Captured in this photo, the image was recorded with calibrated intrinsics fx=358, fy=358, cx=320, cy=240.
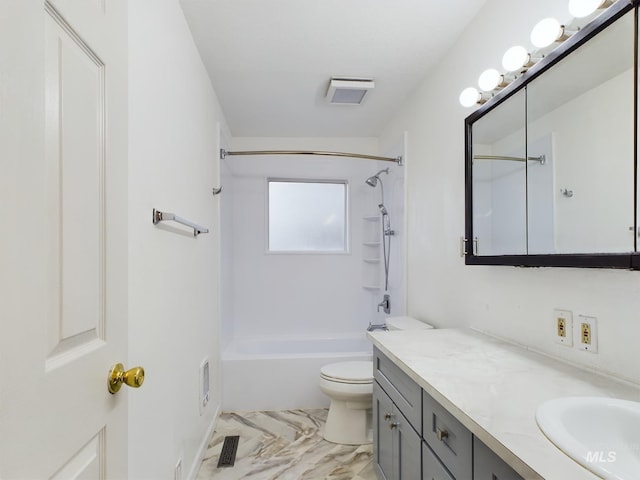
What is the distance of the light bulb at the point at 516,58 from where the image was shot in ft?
4.42

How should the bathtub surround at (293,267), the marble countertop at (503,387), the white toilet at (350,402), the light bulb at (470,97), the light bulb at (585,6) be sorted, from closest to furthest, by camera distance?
the marble countertop at (503,387)
the light bulb at (585,6)
the light bulb at (470,97)
the white toilet at (350,402)
the bathtub surround at (293,267)

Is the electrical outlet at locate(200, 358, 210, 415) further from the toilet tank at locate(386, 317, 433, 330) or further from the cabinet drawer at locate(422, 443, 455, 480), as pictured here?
the cabinet drawer at locate(422, 443, 455, 480)

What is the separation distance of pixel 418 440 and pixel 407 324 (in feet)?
3.58

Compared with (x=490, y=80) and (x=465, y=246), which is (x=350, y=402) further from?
(x=490, y=80)

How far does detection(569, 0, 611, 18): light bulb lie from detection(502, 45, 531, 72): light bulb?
0.79ft

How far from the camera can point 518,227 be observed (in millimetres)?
1430

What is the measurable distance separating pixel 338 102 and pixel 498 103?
134cm

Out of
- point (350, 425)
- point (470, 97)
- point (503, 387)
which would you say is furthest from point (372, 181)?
point (503, 387)

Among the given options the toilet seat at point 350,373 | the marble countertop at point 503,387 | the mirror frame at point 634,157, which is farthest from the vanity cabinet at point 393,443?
the mirror frame at point 634,157

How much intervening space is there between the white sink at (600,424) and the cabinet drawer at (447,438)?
219 millimetres

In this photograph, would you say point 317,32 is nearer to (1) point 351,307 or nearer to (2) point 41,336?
(2) point 41,336

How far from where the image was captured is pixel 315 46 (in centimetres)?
198

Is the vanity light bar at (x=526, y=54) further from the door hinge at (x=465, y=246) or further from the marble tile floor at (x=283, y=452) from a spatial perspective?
the marble tile floor at (x=283, y=452)

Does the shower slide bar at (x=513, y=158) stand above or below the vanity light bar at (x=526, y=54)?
below
